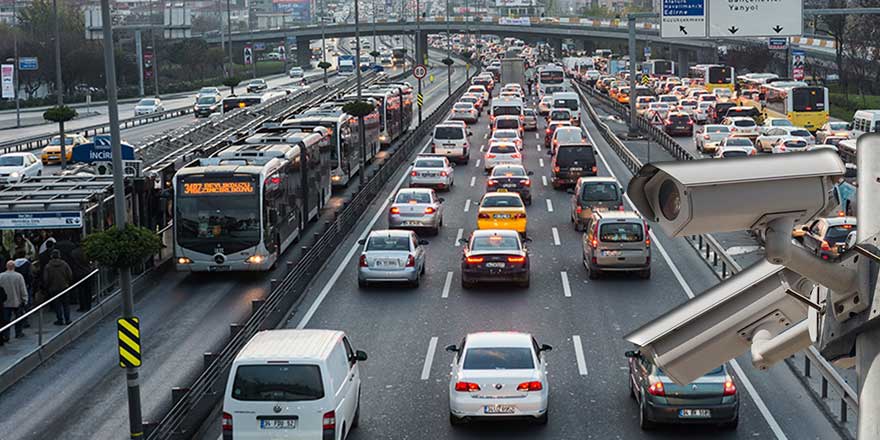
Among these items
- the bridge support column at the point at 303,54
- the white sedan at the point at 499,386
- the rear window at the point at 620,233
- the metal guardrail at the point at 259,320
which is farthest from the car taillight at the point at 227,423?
the bridge support column at the point at 303,54

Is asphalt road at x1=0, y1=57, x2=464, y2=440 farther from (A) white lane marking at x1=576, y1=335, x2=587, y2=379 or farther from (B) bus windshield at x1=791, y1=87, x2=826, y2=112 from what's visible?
(B) bus windshield at x1=791, y1=87, x2=826, y2=112

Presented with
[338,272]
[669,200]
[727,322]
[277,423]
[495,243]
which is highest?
[669,200]

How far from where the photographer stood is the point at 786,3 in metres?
40.8

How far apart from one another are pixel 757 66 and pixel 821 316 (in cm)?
13196

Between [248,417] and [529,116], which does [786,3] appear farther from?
[529,116]

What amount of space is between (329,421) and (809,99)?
200 ft

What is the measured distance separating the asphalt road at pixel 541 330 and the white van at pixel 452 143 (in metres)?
16.9

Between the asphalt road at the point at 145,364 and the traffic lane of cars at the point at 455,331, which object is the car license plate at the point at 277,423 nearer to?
the traffic lane of cars at the point at 455,331

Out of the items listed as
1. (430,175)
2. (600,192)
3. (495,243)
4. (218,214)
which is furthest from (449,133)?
(495,243)

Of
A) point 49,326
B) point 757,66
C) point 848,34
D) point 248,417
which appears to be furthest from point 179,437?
point 757,66

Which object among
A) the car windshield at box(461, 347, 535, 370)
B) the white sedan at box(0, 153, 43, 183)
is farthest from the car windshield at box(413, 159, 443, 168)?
the car windshield at box(461, 347, 535, 370)

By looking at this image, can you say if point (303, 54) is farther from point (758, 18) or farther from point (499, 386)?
point (499, 386)

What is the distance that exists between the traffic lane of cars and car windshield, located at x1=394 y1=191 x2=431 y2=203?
1.46 m

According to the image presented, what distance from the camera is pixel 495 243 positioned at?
1204 inches
